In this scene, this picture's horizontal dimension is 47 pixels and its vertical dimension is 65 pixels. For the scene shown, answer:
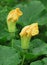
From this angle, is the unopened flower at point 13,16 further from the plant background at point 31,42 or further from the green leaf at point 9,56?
the green leaf at point 9,56

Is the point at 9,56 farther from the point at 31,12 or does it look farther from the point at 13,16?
the point at 31,12

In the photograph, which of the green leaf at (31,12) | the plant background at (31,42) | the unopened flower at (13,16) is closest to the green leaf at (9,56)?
the plant background at (31,42)

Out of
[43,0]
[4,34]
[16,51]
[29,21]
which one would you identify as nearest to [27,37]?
[16,51]

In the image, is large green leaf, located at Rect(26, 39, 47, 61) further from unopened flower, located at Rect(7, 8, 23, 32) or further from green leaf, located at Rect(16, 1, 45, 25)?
green leaf, located at Rect(16, 1, 45, 25)

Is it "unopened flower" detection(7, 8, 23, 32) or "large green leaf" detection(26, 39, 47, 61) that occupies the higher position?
"unopened flower" detection(7, 8, 23, 32)

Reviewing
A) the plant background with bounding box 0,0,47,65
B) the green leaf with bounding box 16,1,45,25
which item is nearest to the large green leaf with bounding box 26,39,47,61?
the plant background with bounding box 0,0,47,65

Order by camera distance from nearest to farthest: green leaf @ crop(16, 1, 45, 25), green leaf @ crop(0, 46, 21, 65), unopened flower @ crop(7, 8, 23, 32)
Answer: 1. green leaf @ crop(0, 46, 21, 65)
2. unopened flower @ crop(7, 8, 23, 32)
3. green leaf @ crop(16, 1, 45, 25)

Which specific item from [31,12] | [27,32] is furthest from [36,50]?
[31,12]
